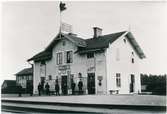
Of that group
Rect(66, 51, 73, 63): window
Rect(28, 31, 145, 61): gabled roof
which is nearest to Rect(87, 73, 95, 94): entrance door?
Rect(28, 31, 145, 61): gabled roof

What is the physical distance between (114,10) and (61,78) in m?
9.96

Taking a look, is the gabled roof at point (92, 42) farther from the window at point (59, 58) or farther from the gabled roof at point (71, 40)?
the window at point (59, 58)

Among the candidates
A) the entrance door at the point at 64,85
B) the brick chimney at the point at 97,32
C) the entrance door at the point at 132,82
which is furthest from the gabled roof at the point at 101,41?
the entrance door at the point at 132,82

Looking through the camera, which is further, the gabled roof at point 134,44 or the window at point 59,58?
the window at point 59,58

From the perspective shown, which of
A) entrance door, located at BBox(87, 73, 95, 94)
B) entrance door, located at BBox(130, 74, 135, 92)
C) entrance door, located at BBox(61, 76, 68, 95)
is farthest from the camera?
entrance door, located at BBox(130, 74, 135, 92)

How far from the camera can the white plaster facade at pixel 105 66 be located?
2041 centimetres

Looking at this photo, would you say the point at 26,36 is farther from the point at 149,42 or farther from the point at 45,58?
the point at 45,58

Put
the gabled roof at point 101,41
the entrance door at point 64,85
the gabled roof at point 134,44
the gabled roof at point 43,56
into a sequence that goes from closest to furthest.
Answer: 1. the gabled roof at point 101,41
2. the entrance door at point 64,85
3. the gabled roof at point 134,44
4. the gabled roof at point 43,56

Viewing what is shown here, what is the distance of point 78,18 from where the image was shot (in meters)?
14.5

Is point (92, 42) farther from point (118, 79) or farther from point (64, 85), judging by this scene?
point (64, 85)

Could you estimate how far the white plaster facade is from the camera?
20406 mm

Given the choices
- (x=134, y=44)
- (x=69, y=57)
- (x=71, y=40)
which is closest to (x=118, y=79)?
(x=134, y=44)

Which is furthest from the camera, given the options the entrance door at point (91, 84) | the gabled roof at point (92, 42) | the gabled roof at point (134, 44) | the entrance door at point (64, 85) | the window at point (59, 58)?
the window at point (59, 58)

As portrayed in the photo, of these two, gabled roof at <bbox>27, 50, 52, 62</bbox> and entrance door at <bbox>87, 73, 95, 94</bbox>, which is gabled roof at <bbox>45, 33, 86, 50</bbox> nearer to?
gabled roof at <bbox>27, 50, 52, 62</bbox>
